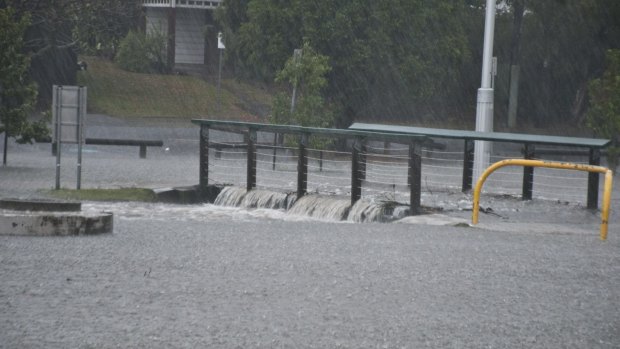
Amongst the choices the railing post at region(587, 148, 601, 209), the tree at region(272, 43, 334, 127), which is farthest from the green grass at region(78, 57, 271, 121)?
the railing post at region(587, 148, 601, 209)

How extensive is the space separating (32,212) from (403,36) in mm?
25390

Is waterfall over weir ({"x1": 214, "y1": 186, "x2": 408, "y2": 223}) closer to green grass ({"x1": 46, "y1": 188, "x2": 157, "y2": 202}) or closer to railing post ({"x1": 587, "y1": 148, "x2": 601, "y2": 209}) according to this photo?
green grass ({"x1": 46, "y1": 188, "x2": 157, "y2": 202})

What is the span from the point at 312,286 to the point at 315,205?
8894 millimetres

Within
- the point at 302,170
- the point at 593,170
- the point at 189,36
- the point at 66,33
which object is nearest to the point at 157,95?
the point at 66,33

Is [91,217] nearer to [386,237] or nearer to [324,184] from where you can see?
[386,237]

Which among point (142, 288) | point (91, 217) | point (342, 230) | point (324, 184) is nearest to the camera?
point (142, 288)

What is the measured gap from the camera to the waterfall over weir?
16547 mm

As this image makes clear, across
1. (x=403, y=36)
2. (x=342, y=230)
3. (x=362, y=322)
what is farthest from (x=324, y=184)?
(x=403, y=36)

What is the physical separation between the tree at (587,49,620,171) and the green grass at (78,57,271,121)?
17940 millimetres

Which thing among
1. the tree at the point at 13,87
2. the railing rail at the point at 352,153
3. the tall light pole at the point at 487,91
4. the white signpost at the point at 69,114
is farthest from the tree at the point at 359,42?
the white signpost at the point at 69,114

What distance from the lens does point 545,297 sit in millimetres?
9039

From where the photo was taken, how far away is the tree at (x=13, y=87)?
23859 mm

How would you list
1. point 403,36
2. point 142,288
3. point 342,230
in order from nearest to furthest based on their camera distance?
point 142,288 < point 342,230 < point 403,36

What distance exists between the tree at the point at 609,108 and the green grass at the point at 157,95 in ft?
58.9
